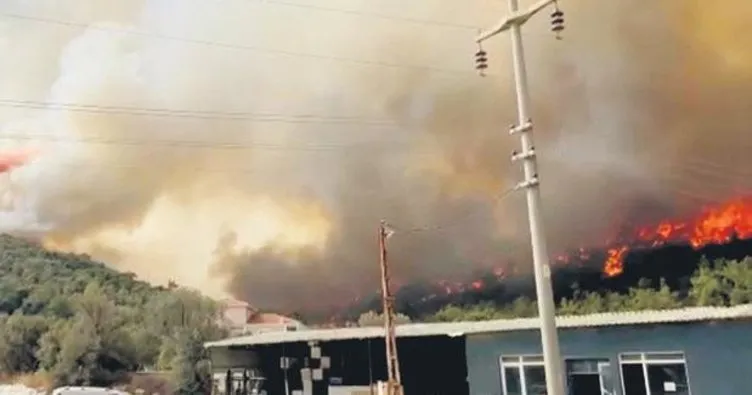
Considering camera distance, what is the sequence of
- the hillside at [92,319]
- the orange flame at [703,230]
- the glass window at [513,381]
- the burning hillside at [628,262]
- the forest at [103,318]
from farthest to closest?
the hillside at [92,319] < the forest at [103,318] < the burning hillside at [628,262] < the orange flame at [703,230] < the glass window at [513,381]

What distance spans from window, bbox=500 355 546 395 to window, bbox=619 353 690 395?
1.01 meters

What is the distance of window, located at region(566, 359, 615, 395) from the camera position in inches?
317

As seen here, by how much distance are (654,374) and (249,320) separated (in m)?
8.76

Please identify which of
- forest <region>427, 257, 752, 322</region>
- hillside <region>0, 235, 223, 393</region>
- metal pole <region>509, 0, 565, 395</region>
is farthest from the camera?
hillside <region>0, 235, 223, 393</region>

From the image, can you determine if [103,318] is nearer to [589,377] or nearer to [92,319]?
[92,319]

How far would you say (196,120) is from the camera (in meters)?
13.4

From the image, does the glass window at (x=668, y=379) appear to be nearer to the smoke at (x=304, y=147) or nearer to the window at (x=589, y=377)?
the window at (x=589, y=377)

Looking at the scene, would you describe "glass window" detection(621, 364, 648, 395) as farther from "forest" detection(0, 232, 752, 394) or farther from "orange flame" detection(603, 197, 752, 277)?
"orange flame" detection(603, 197, 752, 277)

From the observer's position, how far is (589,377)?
825cm

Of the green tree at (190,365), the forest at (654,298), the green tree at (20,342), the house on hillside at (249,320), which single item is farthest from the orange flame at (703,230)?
the green tree at (20,342)

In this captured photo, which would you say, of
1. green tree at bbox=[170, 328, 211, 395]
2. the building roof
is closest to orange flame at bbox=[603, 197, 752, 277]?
the building roof

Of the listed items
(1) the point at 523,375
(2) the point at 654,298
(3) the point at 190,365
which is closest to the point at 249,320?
(3) the point at 190,365

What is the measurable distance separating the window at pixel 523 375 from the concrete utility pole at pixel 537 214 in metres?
3.45

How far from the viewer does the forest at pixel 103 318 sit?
12996mm
